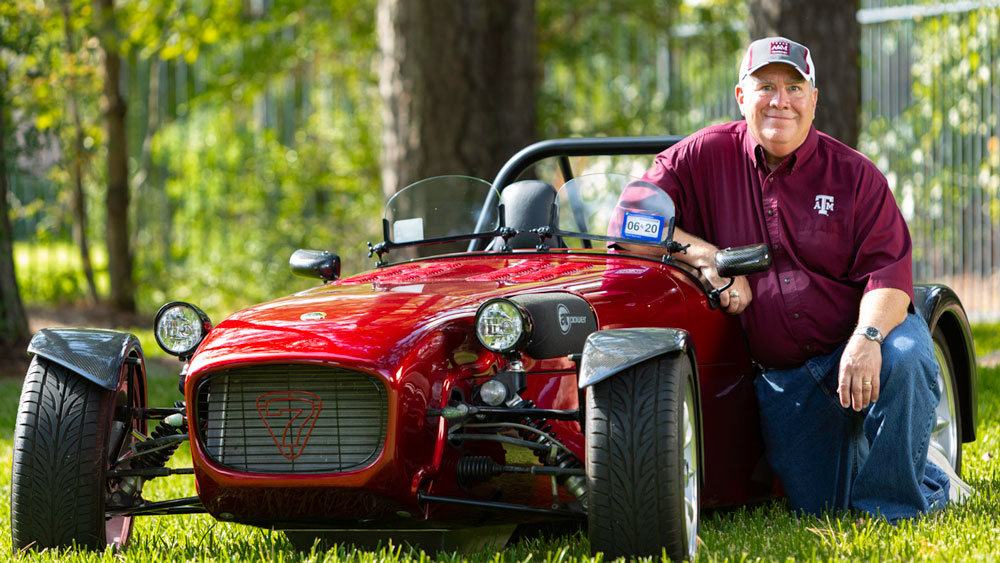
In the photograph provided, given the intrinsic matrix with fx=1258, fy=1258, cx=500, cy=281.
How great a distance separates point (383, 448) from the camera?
339 centimetres

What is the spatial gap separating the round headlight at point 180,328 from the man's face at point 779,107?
204 centimetres

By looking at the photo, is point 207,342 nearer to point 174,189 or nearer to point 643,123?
point 643,123

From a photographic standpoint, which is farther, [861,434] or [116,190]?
[116,190]

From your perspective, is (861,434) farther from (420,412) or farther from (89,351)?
(89,351)

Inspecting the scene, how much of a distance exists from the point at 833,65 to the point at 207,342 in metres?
6.03

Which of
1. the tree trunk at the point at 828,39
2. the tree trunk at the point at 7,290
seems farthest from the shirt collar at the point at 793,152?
the tree trunk at the point at 7,290

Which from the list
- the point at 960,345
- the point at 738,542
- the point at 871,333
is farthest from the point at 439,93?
the point at 738,542

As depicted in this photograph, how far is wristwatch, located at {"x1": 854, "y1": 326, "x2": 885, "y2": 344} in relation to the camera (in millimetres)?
4145

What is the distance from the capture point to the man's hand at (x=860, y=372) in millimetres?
4102

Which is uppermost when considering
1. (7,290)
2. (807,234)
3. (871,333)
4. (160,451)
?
(807,234)

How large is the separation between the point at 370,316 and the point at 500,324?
14.8 inches

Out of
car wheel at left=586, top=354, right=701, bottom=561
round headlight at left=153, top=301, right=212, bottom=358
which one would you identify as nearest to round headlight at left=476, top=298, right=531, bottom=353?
car wheel at left=586, top=354, right=701, bottom=561

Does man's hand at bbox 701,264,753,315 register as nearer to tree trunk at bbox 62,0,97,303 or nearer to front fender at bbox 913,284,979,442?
front fender at bbox 913,284,979,442

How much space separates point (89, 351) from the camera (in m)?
3.89
